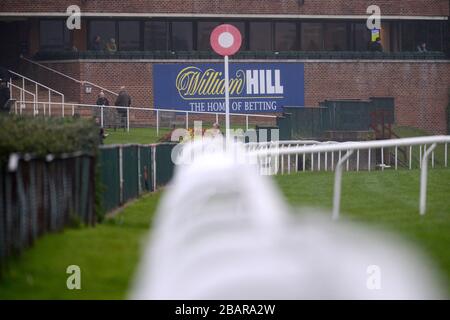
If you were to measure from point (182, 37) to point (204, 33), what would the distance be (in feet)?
2.87

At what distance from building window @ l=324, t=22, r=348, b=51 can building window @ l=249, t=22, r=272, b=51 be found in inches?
93.4

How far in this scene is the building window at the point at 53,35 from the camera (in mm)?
49062

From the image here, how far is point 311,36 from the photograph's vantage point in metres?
51.8

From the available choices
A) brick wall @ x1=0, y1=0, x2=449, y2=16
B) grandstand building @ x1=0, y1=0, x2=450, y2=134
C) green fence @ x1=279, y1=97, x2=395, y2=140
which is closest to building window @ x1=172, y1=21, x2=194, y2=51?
grandstand building @ x1=0, y1=0, x2=450, y2=134

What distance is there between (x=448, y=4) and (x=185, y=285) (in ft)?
158

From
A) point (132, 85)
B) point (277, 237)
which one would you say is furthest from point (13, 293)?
point (132, 85)

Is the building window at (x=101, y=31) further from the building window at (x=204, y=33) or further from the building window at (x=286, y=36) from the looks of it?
the building window at (x=286, y=36)

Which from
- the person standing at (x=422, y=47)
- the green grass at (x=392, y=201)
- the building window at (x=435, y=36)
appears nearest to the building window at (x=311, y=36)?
the person standing at (x=422, y=47)

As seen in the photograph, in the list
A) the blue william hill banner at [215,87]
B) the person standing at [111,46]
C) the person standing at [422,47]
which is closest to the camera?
the blue william hill banner at [215,87]

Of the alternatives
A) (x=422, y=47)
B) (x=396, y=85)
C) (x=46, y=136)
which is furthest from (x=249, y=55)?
(x=46, y=136)

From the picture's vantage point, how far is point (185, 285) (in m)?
4.18

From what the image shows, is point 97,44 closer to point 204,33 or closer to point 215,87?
point 204,33

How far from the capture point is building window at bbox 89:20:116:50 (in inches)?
1941

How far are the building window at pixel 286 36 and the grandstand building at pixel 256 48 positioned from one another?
4cm
